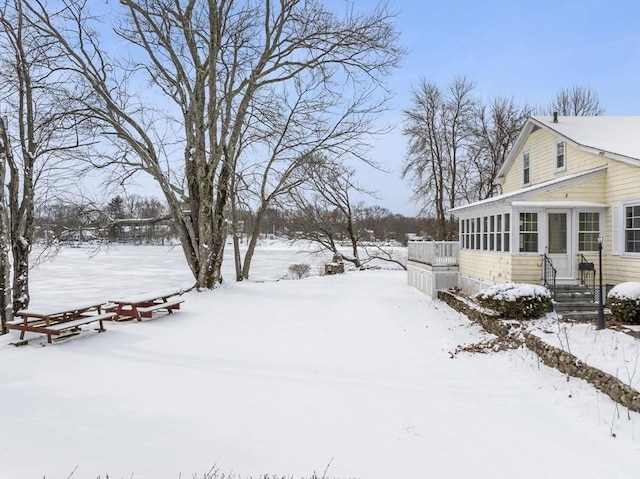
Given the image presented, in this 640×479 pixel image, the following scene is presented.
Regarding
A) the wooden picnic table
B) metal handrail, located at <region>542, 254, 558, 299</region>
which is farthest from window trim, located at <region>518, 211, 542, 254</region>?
the wooden picnic table

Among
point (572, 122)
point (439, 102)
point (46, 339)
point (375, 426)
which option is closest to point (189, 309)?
point (46, 339)

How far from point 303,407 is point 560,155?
1340 cm

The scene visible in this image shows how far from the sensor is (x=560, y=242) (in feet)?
37.7

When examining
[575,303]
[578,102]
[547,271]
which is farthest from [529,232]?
[578,102]

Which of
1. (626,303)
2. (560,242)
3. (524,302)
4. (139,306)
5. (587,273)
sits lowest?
(139,306)

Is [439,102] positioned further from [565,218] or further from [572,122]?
[565,218]

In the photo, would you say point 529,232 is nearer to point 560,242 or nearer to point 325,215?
point 560,242

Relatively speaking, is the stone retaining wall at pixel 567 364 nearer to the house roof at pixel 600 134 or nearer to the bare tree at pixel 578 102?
the house roof at pixel 600 134

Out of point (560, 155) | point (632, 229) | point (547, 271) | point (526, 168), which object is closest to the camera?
point (632, 229)

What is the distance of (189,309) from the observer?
11.7m

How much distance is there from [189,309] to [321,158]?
34.5 ft

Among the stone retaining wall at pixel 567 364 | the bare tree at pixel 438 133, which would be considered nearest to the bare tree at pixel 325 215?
the bare tree at pixel 438 133

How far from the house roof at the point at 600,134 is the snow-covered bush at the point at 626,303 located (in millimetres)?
3457

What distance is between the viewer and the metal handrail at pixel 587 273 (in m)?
10.9
